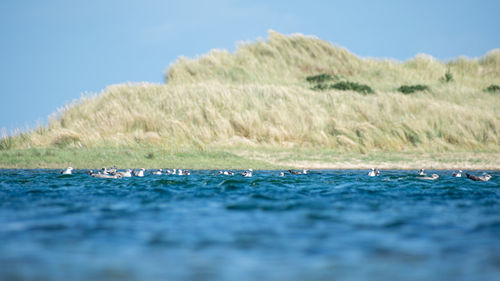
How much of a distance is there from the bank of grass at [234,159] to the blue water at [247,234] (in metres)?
8.32

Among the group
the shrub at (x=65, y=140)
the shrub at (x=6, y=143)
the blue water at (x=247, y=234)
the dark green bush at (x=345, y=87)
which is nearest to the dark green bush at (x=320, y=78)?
the dark green bush at (x=345, y=87)

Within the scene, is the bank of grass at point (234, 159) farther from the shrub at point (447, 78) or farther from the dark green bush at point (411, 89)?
the shrub at point (447, 78)

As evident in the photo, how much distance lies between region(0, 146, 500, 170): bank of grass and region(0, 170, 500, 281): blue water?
832 cm

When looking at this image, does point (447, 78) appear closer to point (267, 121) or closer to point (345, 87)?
point (345, 87)

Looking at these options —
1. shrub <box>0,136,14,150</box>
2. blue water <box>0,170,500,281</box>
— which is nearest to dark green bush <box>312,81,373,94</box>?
shrub <box>0,136,14,150</box>

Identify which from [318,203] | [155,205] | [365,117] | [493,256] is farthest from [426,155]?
[493,256]

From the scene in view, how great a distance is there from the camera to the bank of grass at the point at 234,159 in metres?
20.8

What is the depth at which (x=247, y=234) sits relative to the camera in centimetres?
720

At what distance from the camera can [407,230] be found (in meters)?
7.61

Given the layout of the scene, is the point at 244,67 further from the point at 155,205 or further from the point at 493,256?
the point at 493,256

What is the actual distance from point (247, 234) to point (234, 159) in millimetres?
15036

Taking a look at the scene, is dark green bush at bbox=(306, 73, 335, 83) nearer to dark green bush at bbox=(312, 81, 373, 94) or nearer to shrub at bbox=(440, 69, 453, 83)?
dark green bush at bbox=(312, 81, 373, 94)

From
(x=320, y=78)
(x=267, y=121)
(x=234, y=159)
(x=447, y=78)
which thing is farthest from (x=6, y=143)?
(x=447, y=78)

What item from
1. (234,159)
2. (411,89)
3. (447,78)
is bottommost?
(234,159)
